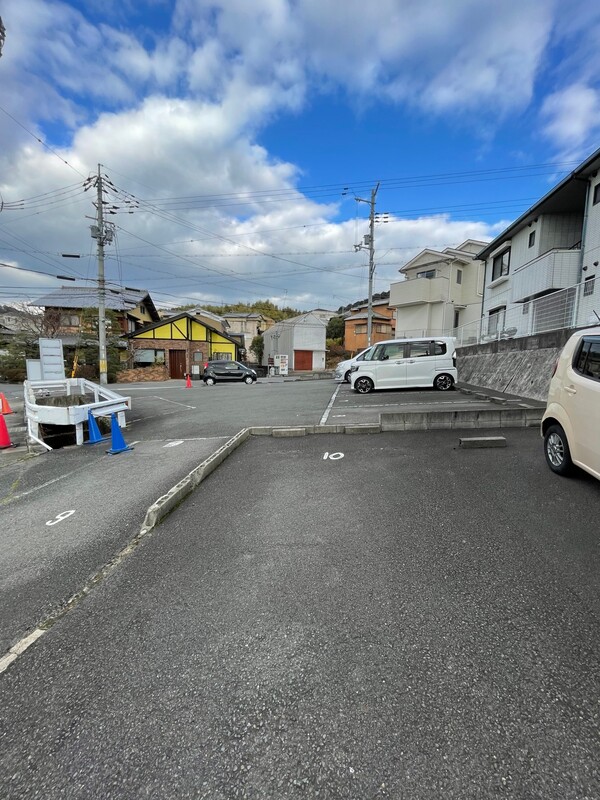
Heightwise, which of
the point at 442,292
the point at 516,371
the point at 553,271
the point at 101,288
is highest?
the point at 442,292

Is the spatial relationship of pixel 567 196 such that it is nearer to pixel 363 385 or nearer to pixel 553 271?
pixel 553 271

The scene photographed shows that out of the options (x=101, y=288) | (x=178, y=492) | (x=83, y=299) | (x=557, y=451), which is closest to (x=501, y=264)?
(x=557, y=451)

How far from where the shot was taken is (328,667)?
5.81 ft

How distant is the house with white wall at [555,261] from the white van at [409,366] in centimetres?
261

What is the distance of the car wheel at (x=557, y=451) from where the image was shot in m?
4.05

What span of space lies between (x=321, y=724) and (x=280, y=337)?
37047 mm

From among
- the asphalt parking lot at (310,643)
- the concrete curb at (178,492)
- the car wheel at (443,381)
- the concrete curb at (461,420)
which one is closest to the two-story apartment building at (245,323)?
the car wheel at (443,381)

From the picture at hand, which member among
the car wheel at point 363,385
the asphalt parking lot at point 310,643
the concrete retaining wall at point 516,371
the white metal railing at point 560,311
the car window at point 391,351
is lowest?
the asphalt parking lot at point 310,643

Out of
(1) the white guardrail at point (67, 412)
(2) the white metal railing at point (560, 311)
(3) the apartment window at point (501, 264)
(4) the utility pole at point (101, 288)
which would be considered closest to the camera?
(1) the white guardrail at point (67, 412)

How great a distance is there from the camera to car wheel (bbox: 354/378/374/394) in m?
13.2

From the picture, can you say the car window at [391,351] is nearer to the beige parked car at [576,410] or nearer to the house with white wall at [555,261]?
the house with white wall at [555,261]

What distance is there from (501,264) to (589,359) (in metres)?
17.7

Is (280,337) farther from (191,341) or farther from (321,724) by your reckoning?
(321,724)

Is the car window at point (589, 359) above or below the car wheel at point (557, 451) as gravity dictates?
above
